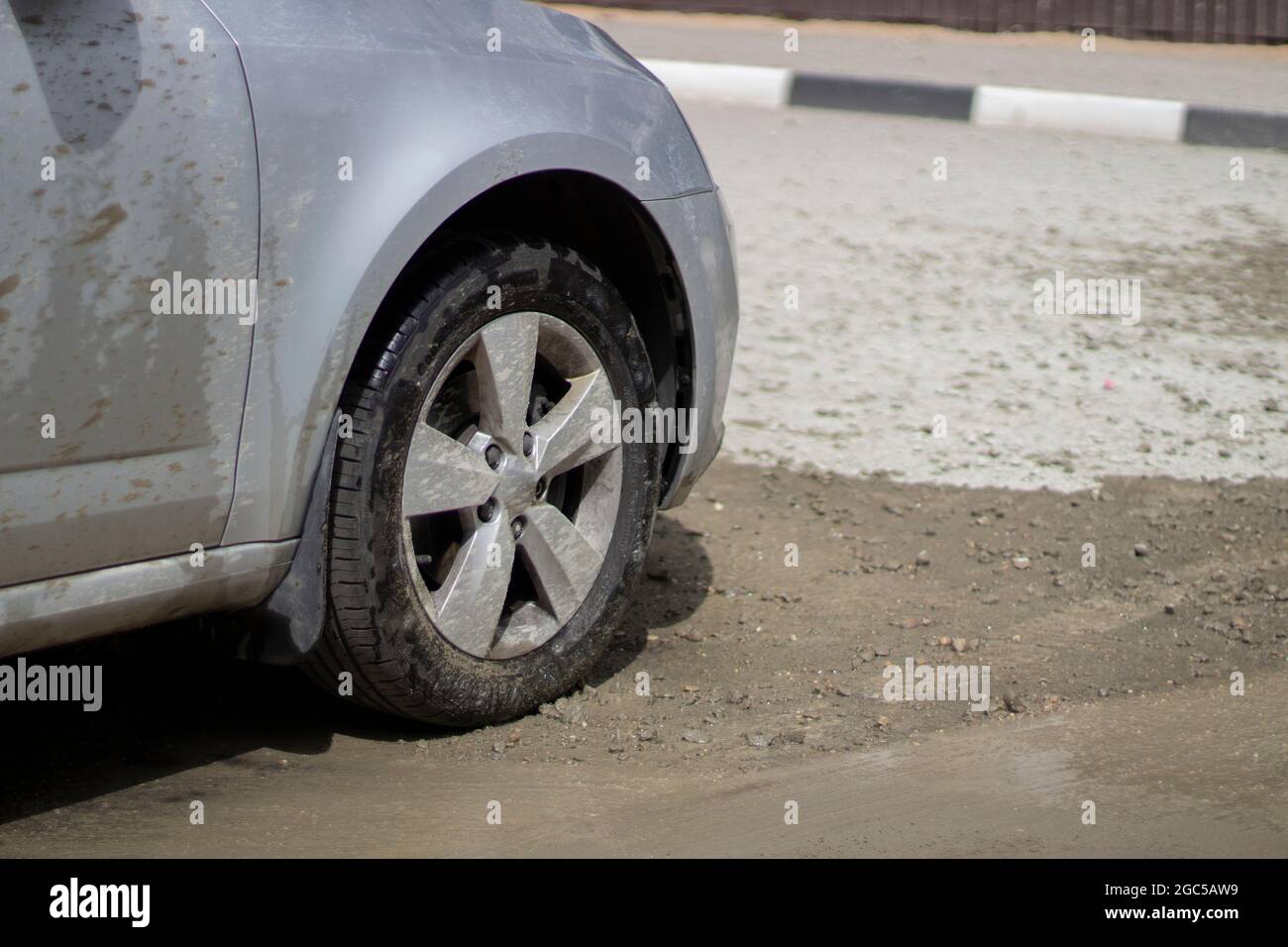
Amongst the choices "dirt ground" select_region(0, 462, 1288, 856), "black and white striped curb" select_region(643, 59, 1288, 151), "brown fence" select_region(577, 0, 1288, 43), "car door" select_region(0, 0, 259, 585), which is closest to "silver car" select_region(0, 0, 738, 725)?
"car door" select_region(0, 0, 259, 585)

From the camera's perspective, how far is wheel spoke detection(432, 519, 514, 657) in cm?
262

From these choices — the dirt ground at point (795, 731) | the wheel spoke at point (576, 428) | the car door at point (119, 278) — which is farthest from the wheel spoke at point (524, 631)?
the car door at point (119, 278)

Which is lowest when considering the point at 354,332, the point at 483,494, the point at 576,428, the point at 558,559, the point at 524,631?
the point at 524,631

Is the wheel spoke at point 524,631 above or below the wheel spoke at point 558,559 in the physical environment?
below

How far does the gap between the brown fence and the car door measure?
9563mm

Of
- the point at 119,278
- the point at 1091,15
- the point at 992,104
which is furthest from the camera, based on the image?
the point at 1091,15

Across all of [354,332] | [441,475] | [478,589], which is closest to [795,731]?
[478,589]

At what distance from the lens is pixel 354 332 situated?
236 centimetres

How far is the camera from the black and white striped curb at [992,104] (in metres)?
7.79

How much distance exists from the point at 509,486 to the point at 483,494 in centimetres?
7

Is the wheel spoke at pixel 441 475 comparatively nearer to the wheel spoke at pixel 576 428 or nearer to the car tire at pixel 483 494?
the car tire at pixel 483 494

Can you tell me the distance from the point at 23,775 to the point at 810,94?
711 cm

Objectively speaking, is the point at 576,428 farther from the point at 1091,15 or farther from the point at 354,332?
the point at 1091,15
